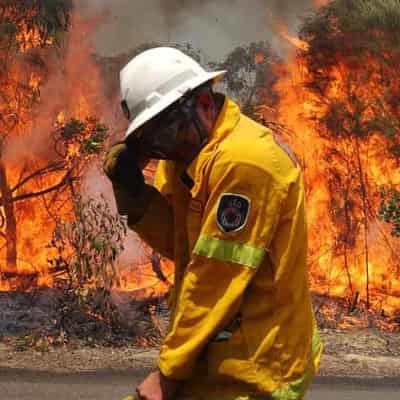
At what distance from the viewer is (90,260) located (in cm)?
899

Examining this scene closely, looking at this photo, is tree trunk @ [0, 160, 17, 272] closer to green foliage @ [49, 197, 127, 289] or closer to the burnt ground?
the burnt ground

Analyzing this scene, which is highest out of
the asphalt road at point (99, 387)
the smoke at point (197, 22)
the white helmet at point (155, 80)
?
the smoke at point (197, 22)

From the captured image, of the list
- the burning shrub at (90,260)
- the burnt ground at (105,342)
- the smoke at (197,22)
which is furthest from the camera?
the smoke at (197,22)

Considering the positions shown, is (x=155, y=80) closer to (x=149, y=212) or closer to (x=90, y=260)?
(x=149, y=212)

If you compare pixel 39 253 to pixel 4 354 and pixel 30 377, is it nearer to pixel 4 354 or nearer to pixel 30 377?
pixel 4 354

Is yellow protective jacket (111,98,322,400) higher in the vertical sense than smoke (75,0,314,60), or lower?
lower

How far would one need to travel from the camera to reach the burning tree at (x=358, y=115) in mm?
10797

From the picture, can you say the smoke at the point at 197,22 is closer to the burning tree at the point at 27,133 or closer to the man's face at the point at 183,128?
the burning tree at the point at 27,133

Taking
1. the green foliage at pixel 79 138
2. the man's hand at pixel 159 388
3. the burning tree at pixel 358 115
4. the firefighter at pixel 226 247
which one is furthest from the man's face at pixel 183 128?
the burning tree at pixel 358 115

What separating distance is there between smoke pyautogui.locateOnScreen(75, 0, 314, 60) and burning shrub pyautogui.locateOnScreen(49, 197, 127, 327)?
8.83ft

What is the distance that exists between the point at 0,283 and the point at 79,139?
6.32ft

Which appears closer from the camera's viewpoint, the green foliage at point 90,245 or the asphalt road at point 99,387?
the asphalt road at point 99,387

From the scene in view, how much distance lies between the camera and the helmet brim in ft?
6.97

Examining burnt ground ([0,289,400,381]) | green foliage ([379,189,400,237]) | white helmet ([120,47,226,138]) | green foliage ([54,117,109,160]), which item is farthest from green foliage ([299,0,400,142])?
white helmet ([120,47,226,138])
